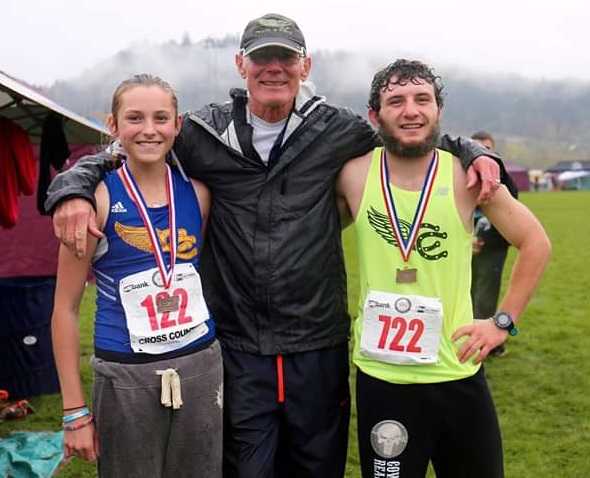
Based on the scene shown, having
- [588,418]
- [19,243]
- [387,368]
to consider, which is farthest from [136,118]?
[19,243]

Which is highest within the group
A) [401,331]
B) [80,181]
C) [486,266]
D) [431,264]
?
[80,181]

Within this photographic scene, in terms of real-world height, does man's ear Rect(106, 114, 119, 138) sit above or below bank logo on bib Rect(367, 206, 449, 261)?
above

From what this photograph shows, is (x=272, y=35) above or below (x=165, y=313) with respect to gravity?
above

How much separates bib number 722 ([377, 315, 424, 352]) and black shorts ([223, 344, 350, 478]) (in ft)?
0.95

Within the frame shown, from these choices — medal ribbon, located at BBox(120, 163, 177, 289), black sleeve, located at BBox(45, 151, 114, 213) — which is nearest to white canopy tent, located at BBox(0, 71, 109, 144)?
black sleeve, located at BBox(45, 151, 114, 213)

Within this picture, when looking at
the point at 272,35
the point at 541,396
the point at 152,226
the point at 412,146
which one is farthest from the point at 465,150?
the point at 541,396

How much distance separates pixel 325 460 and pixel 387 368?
471 millimetres

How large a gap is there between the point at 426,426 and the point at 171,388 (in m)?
0.90

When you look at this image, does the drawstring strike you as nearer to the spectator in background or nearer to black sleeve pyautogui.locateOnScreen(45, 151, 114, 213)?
black sleeve pyautogui.locateOnScreen(45, 151, 114, 213)

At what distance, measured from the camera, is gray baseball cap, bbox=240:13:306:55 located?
2541 millimetres

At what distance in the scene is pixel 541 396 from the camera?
17.7 ft

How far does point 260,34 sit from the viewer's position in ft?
8.41

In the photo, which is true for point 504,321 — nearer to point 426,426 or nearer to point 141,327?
point 426,426

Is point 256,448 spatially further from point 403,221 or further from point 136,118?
point 136,118
